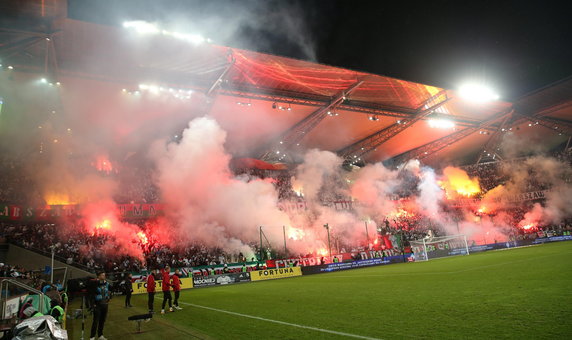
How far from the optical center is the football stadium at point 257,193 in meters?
7.20

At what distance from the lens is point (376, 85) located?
74.5ft

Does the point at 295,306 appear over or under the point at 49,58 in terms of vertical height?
under

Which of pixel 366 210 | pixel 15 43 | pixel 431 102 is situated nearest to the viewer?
pixel 15 43

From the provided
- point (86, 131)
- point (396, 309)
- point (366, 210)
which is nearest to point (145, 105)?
point (86, 131)

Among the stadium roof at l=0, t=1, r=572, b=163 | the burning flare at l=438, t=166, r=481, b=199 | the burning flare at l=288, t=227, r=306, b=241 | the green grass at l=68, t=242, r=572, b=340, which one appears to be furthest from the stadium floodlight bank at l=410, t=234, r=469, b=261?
the green grass at l=68, t=242, r=572, b=340

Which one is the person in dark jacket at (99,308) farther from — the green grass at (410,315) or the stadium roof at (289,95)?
the stadium roof at (289,95)

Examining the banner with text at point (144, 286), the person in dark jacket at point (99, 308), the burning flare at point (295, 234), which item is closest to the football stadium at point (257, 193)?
the person in dark jacket at point (99, 308)

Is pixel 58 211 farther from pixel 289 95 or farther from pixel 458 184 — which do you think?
pixel 458 184

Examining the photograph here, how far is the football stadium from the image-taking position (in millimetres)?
7195

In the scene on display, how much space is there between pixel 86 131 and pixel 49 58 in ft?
29.6

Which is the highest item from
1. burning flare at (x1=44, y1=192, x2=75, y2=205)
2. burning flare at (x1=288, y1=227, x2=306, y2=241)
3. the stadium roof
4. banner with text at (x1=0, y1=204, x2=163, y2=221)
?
the stadium roof

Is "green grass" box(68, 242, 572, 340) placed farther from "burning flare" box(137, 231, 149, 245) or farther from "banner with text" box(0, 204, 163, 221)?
"banner with text" box(0, 204, 163, 221)

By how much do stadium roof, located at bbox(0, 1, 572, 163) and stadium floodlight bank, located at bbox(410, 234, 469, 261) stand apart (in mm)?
11302

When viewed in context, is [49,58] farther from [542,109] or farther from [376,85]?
[542,109]
